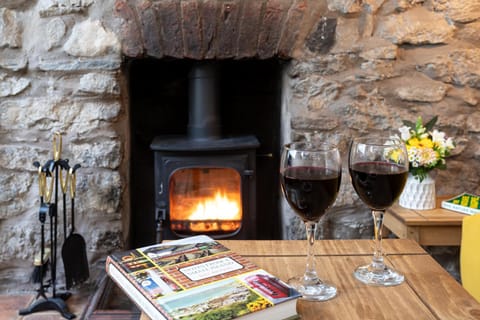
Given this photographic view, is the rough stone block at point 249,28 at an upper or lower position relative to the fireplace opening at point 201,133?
upper

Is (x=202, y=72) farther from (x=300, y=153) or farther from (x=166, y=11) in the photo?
(x=300, y=153)

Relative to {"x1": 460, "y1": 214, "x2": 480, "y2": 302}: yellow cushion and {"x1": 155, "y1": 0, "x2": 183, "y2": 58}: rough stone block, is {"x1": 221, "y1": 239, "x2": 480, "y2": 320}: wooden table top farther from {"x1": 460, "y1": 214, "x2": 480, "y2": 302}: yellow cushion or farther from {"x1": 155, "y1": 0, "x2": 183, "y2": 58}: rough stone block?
{"x1": 155, "y1": 0, "x2": 183, "y2": 58}: rough stone block

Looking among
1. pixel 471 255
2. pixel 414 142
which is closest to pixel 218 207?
pixel 414 142

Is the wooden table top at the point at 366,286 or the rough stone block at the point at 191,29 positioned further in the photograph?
the rough stone block at the point at 191,29

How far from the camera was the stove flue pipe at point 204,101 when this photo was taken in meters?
2.24

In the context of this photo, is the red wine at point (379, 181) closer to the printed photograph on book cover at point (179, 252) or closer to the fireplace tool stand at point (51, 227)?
the printed photograph on book cover at point (179, 252)

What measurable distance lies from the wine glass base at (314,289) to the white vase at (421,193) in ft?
4.18

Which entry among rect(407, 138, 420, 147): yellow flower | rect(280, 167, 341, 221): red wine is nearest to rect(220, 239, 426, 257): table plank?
rect(280, 167, 341, 221): red wine

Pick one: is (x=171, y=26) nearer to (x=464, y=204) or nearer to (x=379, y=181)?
(x=464, y=204)

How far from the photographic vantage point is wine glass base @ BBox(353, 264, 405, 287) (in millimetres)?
853

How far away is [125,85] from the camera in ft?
7.25

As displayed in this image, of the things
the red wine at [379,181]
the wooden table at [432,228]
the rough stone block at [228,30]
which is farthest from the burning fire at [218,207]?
the red wine at [379,181]

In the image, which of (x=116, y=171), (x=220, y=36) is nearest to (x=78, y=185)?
(x=116, y=171)

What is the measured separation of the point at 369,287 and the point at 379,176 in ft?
0.60
